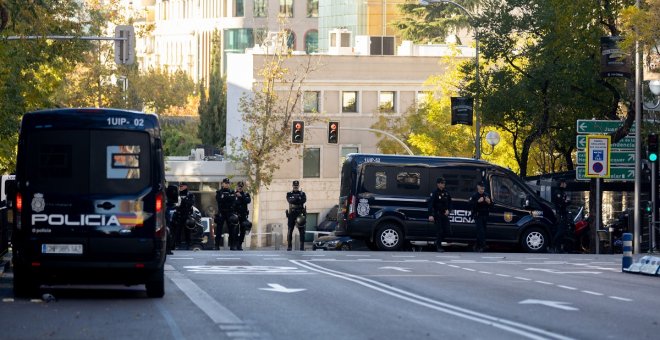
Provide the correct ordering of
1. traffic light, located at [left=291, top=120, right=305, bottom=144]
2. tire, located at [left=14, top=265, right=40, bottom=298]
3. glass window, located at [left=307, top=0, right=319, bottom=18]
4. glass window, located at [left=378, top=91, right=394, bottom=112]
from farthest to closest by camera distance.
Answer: glass window, located at [left=307, top=0, right=319, bottom=18]
glass window, located at [left=378, top=91, right=394, bottom=112]
traffic light, located at [left=291, top=120, right=305, bottom=144]
tire, located at [left=14, top=265, right=40, bottom=298]

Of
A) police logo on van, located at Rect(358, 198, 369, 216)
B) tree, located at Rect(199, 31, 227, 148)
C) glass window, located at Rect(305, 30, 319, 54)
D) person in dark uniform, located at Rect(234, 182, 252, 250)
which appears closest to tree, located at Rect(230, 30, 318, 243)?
tree, located at Rect(199, 31, 227, 148)

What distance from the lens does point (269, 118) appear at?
2958 inches

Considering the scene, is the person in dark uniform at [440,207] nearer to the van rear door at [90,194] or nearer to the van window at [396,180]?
the van window at [396,180]

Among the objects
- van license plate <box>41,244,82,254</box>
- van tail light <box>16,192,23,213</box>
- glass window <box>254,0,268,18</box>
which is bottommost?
van license plate <box>41,244,82,254</box>

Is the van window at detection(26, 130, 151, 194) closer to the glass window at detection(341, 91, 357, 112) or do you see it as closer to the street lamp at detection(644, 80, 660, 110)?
the street lamp at detection(644, 80, 660, 110)

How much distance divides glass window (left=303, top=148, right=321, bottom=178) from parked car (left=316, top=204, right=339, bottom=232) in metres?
2.47

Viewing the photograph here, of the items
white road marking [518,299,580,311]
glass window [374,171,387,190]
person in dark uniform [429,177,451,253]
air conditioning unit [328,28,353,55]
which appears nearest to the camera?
white road marking [518,299,580,311]

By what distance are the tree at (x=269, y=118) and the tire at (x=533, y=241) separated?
3667 centimetres

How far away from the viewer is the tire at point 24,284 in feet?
64.1

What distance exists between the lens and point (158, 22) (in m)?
168

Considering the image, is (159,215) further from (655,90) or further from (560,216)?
(655,90)

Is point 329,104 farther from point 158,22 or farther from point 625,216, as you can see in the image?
point 158,22

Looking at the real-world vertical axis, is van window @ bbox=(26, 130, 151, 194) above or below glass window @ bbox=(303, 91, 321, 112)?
below

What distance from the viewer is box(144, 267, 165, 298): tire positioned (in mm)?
19641
